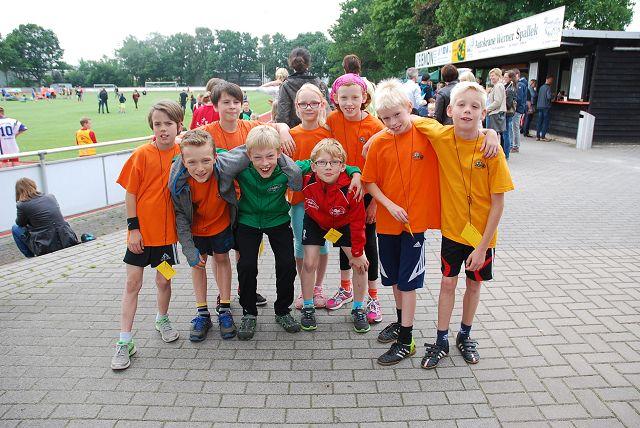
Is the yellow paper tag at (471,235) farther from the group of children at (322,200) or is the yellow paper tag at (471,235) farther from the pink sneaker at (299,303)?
the pink sneaker at (299,303)

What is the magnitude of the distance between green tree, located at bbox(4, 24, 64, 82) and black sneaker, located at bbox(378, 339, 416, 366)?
115m

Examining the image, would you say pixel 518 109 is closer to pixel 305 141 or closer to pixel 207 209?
pixel 305 141

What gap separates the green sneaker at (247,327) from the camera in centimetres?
357

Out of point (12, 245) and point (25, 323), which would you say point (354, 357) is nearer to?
point (25, 323)

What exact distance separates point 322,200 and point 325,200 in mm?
23

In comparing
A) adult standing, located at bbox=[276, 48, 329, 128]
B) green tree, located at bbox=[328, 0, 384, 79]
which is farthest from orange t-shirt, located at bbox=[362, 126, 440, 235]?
green tree, located at bbox=[328, 0, 384, 79]

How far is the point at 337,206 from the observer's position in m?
3.37

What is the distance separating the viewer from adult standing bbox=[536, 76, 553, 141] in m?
14.2

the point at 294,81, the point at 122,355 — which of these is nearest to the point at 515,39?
the point at 294,81

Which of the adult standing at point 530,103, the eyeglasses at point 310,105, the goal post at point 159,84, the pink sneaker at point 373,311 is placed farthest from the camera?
the goal post at point 159,84

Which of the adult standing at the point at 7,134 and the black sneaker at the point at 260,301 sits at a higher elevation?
the adult standing at the point at 7,134

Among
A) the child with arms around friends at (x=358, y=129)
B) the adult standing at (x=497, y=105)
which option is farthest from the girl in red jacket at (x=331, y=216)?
the adult standing at (x=497, y=105)

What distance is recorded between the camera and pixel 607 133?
543 inches

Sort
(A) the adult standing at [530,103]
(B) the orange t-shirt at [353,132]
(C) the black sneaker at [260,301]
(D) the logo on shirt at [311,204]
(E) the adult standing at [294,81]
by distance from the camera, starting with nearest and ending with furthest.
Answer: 1. (D) the logo on shirt at [311,204]
2. (B) the orange t-shirt at [353,132]
3. (C) the black sneaker at [260,301]
4. (E) the adult standing at [294,81]
5. (A) the adult standing at [530,103]
